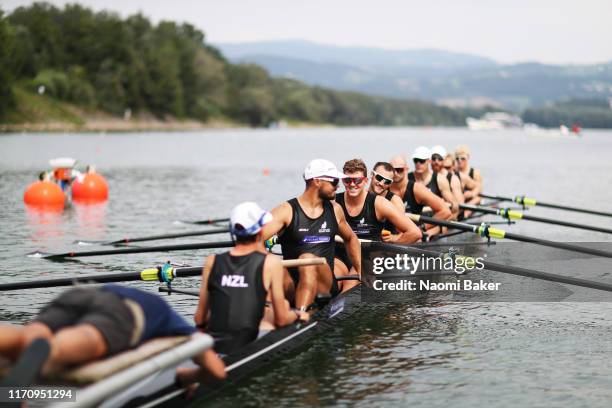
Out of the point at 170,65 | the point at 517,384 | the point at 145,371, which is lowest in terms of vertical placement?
the point at 517,384

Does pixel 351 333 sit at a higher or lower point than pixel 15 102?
lower

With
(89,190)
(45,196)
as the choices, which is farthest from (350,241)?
(89,190)

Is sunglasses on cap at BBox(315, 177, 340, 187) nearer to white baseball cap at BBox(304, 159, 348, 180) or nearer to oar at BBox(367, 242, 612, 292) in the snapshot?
white baseball cap at BBox(304, 159, 348, 180)

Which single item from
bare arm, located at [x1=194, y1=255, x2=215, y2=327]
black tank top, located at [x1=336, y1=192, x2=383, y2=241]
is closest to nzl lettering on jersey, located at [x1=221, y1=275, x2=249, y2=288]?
bare arm, located at [x1=194, y1=255, x2=215, y2=327]

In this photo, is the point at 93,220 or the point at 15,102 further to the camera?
the point at 15,102

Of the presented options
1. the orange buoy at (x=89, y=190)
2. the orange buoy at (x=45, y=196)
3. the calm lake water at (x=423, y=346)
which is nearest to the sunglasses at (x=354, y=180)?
the calm lake water at (x=423, y=346)

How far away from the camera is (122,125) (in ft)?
419

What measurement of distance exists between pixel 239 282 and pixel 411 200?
26.9 feet

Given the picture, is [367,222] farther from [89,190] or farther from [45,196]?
[89,190]

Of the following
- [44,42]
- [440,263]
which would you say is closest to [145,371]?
[440,263]

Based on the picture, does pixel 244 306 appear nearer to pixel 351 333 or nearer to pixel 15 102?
pixel 351 333

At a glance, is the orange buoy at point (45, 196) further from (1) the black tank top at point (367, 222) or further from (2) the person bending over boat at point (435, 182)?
(1) the black tank top at point (367, 222)

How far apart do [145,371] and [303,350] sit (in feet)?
13.1

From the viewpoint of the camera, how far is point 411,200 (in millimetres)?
15352
